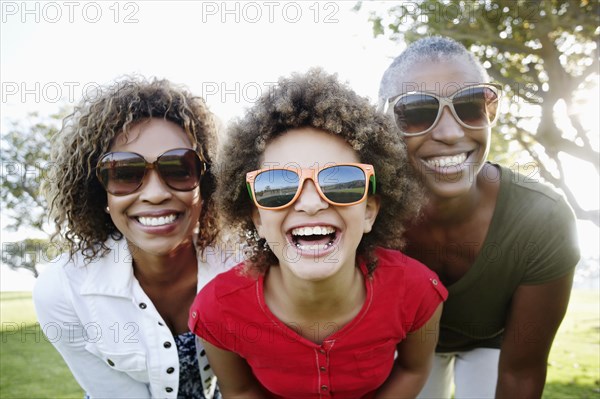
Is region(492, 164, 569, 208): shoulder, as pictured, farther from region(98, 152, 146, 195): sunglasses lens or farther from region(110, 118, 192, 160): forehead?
region(98, 152, 146, 195): sunglasses lens

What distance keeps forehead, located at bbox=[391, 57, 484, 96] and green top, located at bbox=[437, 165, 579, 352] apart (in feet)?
2.33

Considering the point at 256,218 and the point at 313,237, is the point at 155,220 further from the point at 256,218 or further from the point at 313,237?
the point at 313,237

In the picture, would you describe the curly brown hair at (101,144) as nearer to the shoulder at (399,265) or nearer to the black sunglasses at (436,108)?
the shoulder at (399,265)

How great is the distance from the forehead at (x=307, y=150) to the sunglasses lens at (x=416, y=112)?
0.48 meters

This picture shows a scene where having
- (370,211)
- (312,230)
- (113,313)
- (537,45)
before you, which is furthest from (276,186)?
(537,45)

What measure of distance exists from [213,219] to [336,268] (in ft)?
4.18

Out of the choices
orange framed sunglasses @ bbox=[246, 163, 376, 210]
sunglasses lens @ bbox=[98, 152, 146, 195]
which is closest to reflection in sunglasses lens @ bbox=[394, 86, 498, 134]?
orange framed sunglasses @ bbox=[246, 163, 376, 210]

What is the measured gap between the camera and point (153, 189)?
2.95m

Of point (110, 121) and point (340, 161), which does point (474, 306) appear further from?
point (110, 121)

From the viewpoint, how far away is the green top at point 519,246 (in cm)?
303

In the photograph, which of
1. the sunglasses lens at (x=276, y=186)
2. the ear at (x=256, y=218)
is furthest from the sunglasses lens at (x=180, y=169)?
the sunglasses lens at (x=276, y=186)

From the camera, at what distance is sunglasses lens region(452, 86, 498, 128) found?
289 cm

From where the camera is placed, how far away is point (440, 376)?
4.16m

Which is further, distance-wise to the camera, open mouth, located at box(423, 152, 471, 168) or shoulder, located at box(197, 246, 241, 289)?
shoulder, located at box(197, 246, 241, 289)
